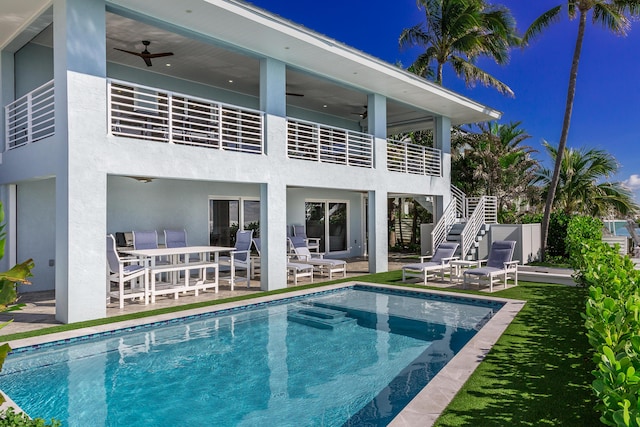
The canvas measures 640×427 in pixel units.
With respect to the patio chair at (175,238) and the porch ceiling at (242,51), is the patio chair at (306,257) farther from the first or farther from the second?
the porch ceiling at (242,51)

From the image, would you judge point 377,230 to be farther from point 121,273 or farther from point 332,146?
point 121,273

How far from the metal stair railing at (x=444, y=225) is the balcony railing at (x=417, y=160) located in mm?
1556

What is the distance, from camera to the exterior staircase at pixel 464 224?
51.0ft

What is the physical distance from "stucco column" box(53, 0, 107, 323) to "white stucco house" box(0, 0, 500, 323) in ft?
0.07

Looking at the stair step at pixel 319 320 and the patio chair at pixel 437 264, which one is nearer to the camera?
the stair step at pixel 319 320

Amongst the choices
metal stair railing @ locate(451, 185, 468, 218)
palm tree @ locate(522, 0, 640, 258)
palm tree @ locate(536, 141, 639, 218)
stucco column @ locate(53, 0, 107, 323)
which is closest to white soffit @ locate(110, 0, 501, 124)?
stucco column @ locate(53, 0, 107, 323)

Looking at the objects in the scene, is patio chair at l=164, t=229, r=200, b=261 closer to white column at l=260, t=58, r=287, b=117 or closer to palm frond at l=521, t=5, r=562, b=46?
white column at l=260, t=58, r=287, b=117

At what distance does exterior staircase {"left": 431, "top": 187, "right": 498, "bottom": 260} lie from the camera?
1555 centimetres

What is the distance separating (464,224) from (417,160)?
3.13 m

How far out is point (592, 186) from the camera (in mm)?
20922

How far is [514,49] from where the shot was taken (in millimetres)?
22000

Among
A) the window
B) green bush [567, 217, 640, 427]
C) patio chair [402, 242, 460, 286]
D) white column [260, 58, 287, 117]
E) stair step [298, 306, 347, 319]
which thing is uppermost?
white column [260, 58, 287, 117]

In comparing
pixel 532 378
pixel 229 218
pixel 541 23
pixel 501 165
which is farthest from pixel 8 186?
pixel 541 23

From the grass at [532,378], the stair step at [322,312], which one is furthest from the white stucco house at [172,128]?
the grass at [532,378]
